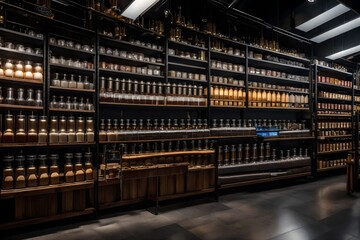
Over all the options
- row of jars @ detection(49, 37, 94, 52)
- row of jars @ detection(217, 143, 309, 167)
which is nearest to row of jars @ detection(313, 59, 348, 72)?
row of jars @ detection(217, 143, 309, 167)

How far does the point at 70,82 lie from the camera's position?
351 centimetres

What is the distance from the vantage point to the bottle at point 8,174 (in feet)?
9.84

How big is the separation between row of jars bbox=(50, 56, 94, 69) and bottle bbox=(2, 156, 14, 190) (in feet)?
4.34

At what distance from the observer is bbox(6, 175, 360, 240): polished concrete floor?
10.2ft

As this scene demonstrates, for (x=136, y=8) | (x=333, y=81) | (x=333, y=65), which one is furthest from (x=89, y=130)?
(x=333, y=65)

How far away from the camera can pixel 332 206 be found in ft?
13.8

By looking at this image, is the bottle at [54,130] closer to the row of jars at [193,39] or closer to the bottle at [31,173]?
the bottle at [31,173]

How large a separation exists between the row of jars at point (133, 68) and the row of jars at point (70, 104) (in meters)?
0.59

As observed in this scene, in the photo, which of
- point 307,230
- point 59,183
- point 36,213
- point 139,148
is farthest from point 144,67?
point 307,230

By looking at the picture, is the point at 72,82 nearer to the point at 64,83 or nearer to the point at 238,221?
the point at 64,83

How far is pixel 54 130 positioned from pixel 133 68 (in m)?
1.48

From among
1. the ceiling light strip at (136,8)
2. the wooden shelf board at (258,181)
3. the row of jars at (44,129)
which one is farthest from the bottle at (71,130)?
the wooden shelf board at (258,181)

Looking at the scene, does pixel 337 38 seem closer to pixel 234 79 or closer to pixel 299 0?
pixel 299 0

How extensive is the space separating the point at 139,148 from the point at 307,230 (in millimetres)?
2545
